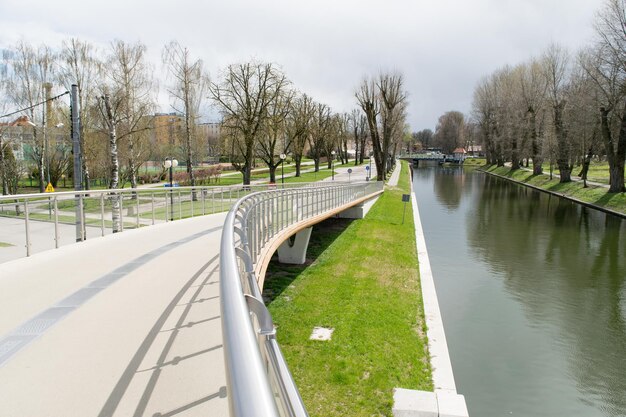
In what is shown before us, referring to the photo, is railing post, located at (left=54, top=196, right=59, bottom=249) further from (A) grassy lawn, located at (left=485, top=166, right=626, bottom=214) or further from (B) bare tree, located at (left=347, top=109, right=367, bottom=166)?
(B) bare tree, located at (left=347, top=109, right=367, bottom=166)

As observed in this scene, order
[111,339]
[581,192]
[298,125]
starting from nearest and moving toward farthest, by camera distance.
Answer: [111,339] < [581,192] < [298,125]

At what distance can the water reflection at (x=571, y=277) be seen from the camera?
35.6 feet

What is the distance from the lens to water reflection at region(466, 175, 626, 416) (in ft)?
35.6

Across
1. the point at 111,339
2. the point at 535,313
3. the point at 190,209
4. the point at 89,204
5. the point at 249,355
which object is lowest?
the point at 535,313

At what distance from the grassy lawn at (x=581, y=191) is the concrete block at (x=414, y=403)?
104 ft

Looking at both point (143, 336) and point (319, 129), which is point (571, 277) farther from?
point (319, 129)

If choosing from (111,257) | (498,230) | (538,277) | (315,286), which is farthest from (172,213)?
(498,230)

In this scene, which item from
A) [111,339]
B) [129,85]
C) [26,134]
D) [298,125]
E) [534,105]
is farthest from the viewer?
[534,105]

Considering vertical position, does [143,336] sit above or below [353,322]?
above

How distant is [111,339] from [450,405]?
20.3 feet

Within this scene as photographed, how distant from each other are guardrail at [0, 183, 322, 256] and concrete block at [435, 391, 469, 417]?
8.20m

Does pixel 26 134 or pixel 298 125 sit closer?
pixel 26 134

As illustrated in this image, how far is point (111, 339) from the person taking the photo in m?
4.27

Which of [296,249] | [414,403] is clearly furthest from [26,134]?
[414,403]
